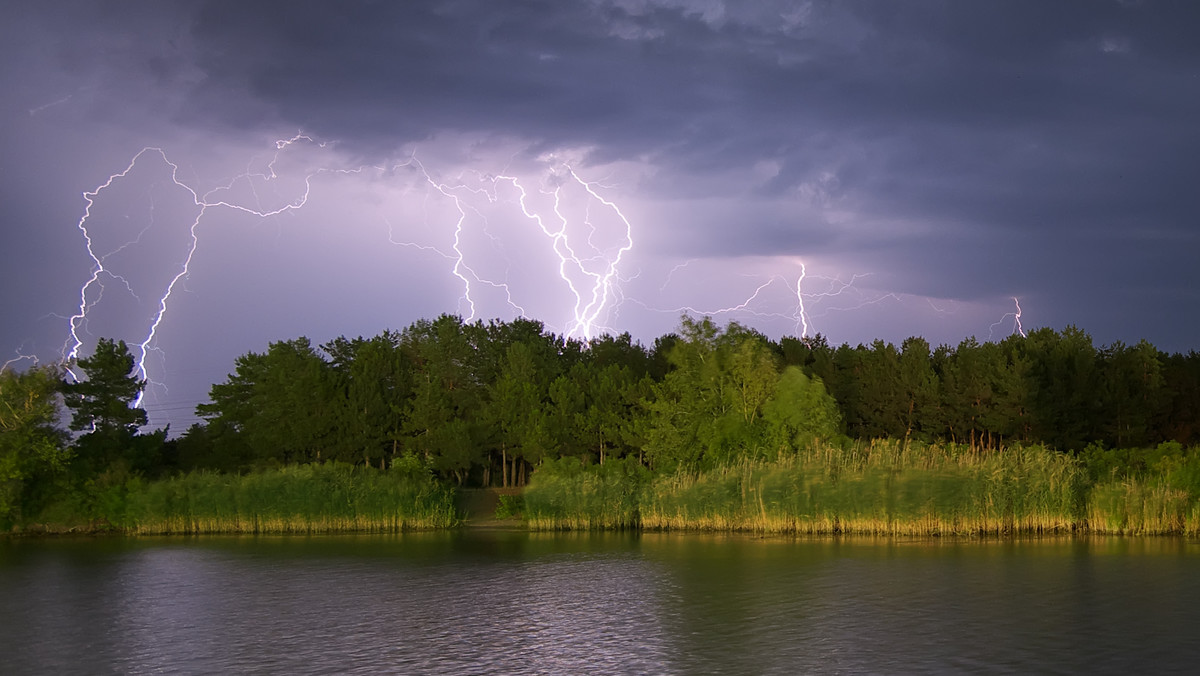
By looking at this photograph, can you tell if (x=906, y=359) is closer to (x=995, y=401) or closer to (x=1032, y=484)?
(x=995, y=401)

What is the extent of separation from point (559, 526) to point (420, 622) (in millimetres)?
25984

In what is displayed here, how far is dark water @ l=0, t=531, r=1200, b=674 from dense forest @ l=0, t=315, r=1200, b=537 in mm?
18144

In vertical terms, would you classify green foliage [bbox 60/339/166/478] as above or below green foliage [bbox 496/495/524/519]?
above

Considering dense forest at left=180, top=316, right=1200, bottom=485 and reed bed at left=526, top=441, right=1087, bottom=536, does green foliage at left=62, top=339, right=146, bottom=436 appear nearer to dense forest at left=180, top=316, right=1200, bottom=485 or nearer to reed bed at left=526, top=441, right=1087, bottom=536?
dense forest at left=180, top=316, right=1200, bottom=485

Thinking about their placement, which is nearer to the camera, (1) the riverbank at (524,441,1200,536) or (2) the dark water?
(2) the dark water

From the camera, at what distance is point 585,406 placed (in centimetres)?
7344

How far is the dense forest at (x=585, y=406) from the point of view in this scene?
55781 millimetres

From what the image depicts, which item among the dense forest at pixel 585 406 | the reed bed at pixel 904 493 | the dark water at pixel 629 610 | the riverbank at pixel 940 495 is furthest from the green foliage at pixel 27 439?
the reed bed at pixel 904 493

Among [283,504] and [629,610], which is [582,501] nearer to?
[283,504]

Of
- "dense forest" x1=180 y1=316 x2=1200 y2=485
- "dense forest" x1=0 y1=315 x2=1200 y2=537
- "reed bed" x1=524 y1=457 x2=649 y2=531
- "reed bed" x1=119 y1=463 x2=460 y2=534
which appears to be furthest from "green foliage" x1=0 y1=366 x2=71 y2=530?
"reed bed" x1=524 y1=457 x2=649 y2=531

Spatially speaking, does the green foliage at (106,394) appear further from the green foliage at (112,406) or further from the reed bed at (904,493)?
the reed bed at (904,493)

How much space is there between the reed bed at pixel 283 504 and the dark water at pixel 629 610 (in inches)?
392

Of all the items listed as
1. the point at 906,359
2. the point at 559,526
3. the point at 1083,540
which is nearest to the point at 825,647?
the point at 1083,540

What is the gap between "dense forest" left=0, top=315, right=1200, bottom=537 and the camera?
55781 millimetres
